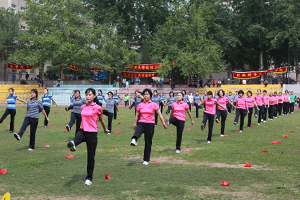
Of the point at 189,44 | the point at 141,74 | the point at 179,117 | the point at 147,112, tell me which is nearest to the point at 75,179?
the point at 147,112

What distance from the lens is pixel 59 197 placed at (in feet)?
20.8

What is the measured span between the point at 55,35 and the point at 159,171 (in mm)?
45016

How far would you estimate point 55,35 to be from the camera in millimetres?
50188

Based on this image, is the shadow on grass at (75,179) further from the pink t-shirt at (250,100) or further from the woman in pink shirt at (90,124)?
the pink t-shirt at (250,100)

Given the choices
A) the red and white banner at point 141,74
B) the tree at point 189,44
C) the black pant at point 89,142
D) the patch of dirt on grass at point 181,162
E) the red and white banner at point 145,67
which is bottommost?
the patch of dirt on grass at point 181,162

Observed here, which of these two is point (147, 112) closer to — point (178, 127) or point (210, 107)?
point (178, 127)

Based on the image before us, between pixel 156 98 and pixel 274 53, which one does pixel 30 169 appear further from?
pixel 274 53

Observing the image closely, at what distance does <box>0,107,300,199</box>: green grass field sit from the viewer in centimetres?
659

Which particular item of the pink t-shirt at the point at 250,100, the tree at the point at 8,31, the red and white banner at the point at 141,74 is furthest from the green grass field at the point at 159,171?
the tree at the point at 8,31

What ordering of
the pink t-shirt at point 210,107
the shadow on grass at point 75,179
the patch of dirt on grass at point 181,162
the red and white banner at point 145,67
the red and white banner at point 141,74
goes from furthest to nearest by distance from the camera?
the red and white banner at point 145,67, the red and white banner at point 141,74, the pink t-shirt at point 210,107, the patch of dirt on grass at point 181,162, the shadow on grass at point 75,179

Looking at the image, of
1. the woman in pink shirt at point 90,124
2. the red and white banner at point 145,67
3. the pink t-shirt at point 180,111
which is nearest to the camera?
the woman in pink shirt at point 90,124

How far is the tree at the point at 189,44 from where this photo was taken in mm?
48094

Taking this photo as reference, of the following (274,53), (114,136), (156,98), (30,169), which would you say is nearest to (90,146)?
(30,169)

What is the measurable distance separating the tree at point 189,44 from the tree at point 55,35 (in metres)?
11.0
